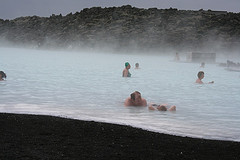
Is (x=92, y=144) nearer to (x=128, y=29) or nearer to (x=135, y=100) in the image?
(x=135, y=100)

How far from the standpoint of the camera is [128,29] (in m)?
123

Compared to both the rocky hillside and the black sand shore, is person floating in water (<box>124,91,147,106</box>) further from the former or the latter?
the rocky hillside

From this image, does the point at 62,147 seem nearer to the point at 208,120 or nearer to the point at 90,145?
the point at 90,145

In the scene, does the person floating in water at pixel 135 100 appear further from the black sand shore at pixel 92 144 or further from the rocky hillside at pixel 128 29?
the rocky hillside at pixel 128 29

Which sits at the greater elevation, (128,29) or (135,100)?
(128,29)

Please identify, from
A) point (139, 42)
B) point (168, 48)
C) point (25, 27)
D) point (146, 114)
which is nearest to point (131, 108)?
point (146, 114)

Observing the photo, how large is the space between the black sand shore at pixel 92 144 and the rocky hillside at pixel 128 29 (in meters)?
83.9

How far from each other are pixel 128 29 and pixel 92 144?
118 metres

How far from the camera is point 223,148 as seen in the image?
624 centimetres

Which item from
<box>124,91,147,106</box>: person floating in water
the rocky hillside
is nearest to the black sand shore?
<box>124,91,147,106</box>: person floating in water

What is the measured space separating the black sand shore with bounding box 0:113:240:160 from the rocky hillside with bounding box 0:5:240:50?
83868 mm

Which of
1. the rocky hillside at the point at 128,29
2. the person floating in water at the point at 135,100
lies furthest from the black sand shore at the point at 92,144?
the rocky hillside at the point at 128,29

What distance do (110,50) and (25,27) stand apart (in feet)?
198

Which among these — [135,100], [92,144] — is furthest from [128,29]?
[92,144]
